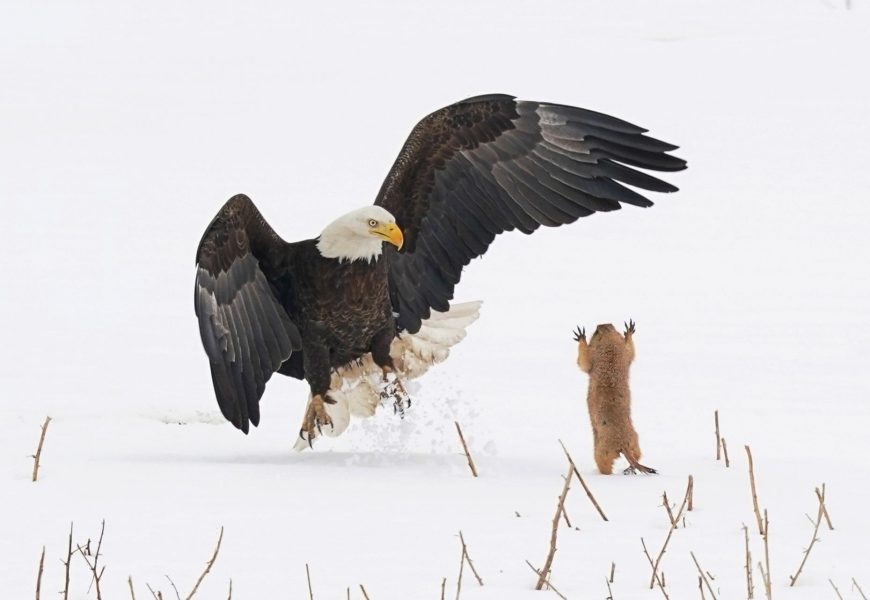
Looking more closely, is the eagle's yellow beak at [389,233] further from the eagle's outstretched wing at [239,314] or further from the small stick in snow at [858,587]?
the small stick in snow at [858,587]

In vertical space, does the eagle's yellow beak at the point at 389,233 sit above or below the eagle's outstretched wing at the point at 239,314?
above

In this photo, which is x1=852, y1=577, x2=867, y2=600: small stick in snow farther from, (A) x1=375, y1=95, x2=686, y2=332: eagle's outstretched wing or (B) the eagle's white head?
(A) x1=375, y1=95, x2=686, y2=332: eagle's outstretched wing

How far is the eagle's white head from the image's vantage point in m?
5.81

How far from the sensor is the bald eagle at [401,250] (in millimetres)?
5828

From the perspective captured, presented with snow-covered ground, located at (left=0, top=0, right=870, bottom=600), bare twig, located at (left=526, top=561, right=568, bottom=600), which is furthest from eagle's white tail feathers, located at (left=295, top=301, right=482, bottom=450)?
bare twig, located at (left=526, top=561, right=568, bottom=600)

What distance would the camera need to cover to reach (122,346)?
9.03 meters

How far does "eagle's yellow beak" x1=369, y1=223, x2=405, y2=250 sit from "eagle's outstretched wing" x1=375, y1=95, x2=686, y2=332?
1.92 ft

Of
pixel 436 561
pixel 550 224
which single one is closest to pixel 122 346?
pixel 550 224

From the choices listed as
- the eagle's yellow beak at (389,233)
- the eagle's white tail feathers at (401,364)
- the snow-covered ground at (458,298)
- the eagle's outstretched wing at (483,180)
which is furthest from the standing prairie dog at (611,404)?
the eagle's white tail feathers at (401,364)

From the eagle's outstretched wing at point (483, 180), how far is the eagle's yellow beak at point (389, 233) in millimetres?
587

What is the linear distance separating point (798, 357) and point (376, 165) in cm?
851

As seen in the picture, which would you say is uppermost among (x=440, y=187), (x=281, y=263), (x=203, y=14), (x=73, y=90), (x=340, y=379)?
(x=203, y=14)

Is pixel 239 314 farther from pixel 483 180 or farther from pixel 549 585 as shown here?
pixel 549 585

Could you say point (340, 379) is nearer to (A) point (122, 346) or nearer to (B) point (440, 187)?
(B) point (440, 187)
